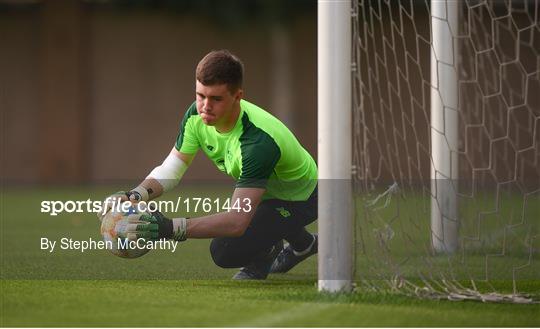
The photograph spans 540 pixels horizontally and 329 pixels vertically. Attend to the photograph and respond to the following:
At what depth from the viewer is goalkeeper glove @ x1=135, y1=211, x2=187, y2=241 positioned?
5.58 m

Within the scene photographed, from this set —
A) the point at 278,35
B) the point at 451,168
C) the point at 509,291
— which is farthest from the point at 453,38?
the point at 278,35

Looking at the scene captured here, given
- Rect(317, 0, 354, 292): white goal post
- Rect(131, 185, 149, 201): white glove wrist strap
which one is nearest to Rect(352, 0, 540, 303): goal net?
Rect(317, 0, 354, 292): white goal post

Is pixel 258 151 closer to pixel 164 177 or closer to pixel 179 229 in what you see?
pixel 179 229

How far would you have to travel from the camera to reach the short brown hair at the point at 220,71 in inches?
220

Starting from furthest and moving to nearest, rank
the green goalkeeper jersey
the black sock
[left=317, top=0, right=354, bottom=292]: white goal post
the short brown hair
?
the black sock, the green goalkeeper jersey, the short brown hair, [left=317, top=0, right=354, bottom=292]: white goal post

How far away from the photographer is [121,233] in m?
5.63

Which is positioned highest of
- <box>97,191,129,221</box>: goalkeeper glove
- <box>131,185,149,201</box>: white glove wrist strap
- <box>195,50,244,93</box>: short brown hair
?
<box>195,50,244,93</box>: short brown hair

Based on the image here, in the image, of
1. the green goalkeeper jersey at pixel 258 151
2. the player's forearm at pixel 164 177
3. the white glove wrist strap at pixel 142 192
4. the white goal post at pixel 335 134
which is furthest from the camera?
the player's forearm at pixel 164 177

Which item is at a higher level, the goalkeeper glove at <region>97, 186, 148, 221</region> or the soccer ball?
the goalkeeper glove at <region>97, 186, 148, 221</region>

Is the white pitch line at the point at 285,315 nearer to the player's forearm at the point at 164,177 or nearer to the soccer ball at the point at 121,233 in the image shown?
the soccer ball at the point at 121,233

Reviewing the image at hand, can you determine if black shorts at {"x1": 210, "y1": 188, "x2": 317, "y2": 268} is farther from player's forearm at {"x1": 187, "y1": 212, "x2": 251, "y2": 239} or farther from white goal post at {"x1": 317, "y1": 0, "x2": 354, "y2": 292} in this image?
white goal post at {"x1": 317, "y1": 0, "x2": 354, "y2": 292}

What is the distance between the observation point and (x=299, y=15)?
744 inches

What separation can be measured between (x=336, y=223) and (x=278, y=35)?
13562 millimetres

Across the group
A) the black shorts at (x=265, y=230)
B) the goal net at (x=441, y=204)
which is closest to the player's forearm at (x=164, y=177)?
the black shorts at (x=265, y=230)
